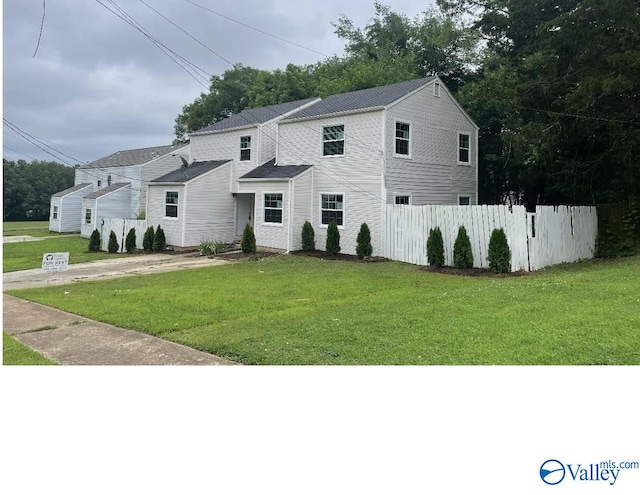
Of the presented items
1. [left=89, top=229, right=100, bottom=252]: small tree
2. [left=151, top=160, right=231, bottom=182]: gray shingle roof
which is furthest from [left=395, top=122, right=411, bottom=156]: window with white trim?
[left=89, top=229, right=100, bottom=252]: small tree

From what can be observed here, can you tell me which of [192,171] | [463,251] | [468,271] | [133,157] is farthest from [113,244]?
[468,271]

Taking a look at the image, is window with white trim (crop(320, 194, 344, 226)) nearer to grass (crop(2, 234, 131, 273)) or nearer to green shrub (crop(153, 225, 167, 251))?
green shrub (crop(153, 225, 167, 251))

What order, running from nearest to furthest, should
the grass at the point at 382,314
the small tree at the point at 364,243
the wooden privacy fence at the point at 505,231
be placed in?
the grass at the point at 382,314 < the wooden privacy fence at the point at 505,231 < the small tree at the point at 364,243

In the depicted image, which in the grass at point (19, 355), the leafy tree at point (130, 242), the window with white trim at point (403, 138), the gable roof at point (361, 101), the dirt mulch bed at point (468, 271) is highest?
the gable roof at point (361, 101)

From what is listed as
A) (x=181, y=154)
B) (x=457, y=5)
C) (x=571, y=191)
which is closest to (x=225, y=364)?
(x=571, y=191)

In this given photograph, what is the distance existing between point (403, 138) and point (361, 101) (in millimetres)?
2113

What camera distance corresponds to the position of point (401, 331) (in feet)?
19.7

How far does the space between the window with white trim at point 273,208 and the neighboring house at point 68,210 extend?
12.9m

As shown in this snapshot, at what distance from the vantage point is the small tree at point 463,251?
12.8 m

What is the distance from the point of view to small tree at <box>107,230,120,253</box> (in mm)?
19172

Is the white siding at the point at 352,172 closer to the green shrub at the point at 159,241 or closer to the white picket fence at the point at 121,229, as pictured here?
the green shrub at the point at 159,241

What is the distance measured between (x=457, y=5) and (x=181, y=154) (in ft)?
55.0

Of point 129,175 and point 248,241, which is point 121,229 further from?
point 129,175

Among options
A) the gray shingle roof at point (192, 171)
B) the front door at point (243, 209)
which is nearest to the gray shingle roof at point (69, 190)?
the gray shingle roof at point (192, 171)
